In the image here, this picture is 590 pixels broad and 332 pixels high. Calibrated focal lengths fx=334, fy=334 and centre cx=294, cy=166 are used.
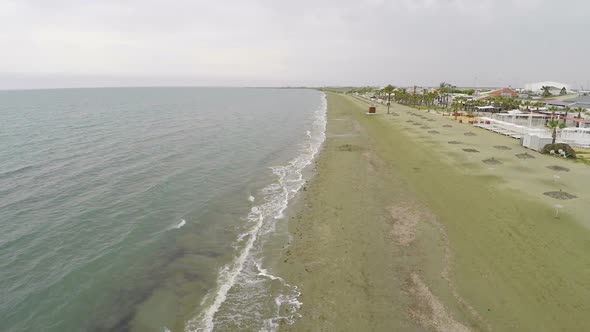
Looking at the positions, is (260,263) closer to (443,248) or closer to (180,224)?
(180,224)

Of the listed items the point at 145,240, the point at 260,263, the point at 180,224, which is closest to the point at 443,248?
the point at 260,263

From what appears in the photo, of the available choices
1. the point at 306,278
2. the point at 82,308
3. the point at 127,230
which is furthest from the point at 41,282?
the point at 306,278

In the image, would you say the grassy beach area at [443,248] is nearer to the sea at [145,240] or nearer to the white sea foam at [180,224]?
the sea at [145,240]

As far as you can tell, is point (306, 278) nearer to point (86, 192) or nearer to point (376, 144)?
point (86, 192)

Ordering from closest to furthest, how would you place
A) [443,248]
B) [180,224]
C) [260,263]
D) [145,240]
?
[260,263] < [443,248] < [145,240] < [180,224]

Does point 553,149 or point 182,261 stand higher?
point 553,149

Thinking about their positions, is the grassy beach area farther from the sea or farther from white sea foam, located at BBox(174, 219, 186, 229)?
white sea foam, located at BBox(174, 219, 186, 229)

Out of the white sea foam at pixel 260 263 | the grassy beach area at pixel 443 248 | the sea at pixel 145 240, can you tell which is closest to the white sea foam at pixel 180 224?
the sea at pixel 145 240
